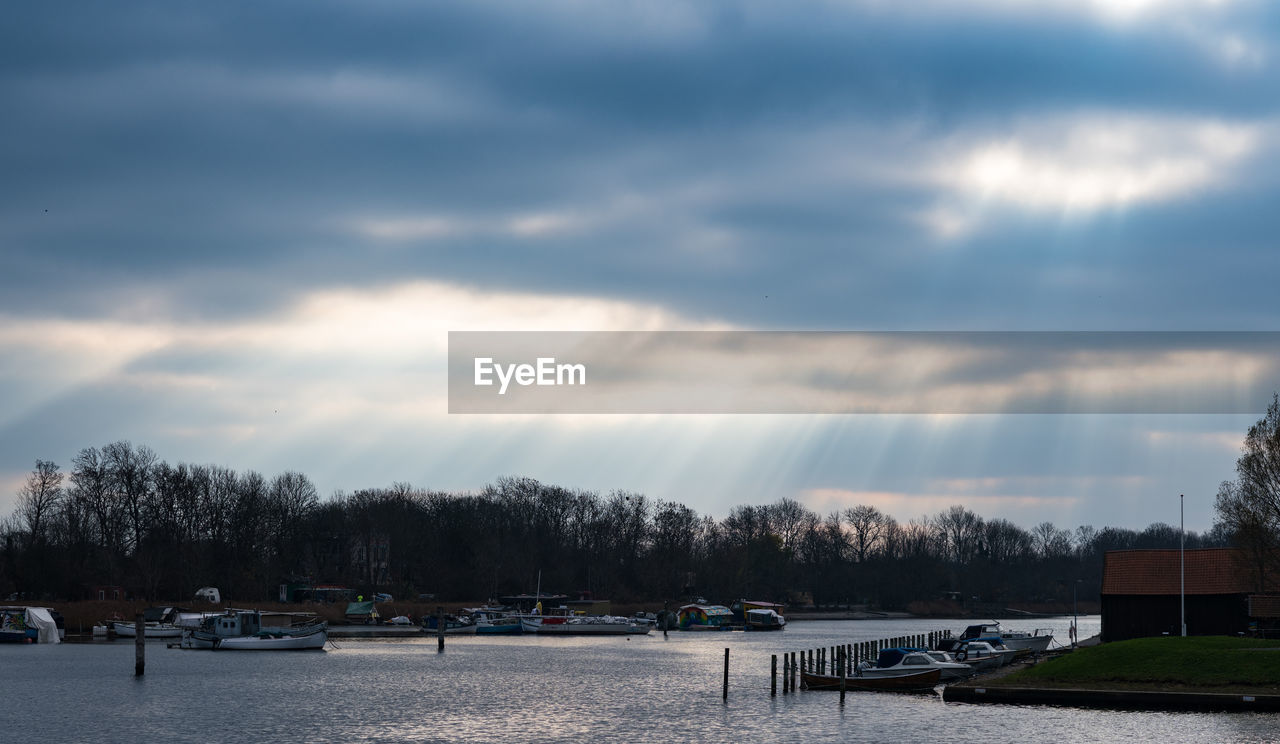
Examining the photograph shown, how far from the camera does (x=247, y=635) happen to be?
108 metres

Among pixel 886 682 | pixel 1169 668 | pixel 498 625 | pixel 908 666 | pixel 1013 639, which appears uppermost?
pixel 1169 668

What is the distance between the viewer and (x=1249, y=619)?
248ft

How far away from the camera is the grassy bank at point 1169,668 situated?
51.9 metres

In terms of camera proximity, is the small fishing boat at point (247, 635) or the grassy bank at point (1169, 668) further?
the small fishing boat at point (247, 635)

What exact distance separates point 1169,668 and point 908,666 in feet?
43.7

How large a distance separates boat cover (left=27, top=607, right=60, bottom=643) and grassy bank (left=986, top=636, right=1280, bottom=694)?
88150mm

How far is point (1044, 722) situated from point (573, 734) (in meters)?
18.6

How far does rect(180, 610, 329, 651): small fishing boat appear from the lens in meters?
105

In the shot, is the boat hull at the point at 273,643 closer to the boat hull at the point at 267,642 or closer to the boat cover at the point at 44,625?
the boat hull at the point at 267,642

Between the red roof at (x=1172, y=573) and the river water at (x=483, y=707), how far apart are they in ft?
76.7

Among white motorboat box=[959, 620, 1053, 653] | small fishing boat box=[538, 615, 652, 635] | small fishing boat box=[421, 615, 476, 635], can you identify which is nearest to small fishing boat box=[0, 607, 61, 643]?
small fishing boat box=[421, 615, 476, 635]

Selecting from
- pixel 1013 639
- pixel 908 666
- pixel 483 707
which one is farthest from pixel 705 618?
pixel 483 707

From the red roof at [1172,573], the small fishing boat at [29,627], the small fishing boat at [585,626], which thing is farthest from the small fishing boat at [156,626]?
the red roof at [1172,573]

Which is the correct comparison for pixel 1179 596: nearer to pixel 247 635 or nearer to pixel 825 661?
pixel 825 661
